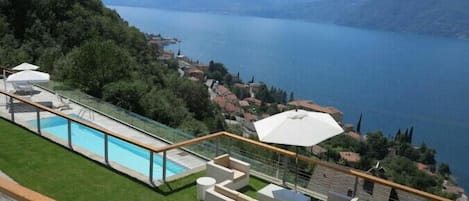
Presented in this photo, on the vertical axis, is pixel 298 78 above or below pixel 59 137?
below

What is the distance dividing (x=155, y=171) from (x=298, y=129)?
102 inches

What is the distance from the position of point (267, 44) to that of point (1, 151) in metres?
177

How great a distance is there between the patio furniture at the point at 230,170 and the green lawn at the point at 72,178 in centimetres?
19

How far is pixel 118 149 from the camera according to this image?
23.0ft

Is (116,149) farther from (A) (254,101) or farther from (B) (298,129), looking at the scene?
(A) (254,101)

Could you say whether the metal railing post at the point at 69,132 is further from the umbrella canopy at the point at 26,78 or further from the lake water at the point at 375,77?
the lake water at the point at 375,77

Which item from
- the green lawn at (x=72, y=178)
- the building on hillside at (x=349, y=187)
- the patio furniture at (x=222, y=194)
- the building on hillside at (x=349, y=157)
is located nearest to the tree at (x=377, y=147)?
the building on hillside at (x=349, y=157)

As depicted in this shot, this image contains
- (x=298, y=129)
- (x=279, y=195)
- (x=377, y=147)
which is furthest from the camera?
(x=377, y=147)

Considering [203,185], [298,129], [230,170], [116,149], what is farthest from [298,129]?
[116,149]

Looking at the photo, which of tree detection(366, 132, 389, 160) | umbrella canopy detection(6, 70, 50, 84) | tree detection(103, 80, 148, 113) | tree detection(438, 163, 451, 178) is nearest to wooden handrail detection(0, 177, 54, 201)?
umbrella canopy detection(6, 70, 50, 84)

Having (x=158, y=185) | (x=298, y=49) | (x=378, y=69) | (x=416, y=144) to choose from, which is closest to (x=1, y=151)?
(x=158, y=185)

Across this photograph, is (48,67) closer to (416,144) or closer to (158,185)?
(158,185)

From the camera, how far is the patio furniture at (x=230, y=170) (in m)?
6.31

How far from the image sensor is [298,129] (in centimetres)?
531
